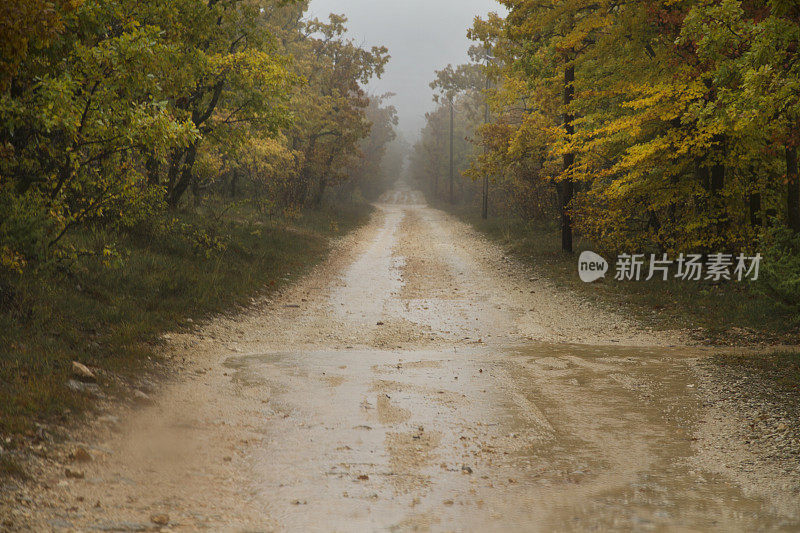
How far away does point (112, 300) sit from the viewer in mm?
8773

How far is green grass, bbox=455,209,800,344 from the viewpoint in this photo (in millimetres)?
9477

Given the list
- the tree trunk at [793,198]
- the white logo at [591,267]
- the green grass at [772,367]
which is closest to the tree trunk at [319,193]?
the white logo at [591,267]

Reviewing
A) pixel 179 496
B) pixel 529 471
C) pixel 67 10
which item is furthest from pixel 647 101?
pixel 179 496

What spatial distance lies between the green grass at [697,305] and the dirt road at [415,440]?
0.94 meters

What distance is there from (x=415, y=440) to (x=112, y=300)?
5906 millimetres

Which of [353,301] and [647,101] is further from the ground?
[647,101]

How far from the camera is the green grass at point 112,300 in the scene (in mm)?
5648

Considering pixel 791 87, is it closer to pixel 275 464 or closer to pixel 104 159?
pixel 275 464

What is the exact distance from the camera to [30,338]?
22.0ft

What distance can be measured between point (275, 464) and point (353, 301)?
24.9ft

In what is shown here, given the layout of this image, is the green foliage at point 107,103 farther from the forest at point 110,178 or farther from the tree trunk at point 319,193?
the tree trunk at point 319,193

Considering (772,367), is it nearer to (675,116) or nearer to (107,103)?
(675,116)

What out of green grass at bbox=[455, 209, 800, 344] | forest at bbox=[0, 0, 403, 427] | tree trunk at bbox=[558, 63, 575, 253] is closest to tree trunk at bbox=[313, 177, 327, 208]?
forest at bbox=[0, 0, 403, 427]

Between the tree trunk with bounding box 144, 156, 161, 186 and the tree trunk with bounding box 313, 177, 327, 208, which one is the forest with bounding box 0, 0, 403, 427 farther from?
the tree trunk with bounding box 313, 177, 327, 208
